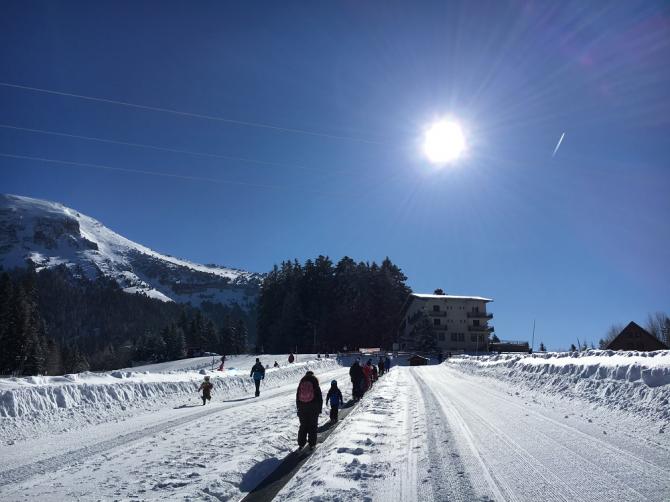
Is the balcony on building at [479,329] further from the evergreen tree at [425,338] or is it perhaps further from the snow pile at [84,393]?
the snow pile at [84,393]

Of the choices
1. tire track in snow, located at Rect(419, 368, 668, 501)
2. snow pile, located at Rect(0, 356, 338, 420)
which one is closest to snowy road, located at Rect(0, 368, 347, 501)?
snow pile, located at Rect(0, 356, 338, 420)

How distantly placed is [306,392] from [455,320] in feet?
255

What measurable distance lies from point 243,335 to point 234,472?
11347cm

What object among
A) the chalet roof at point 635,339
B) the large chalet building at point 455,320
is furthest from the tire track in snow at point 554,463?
the large chalet building at point 455,320

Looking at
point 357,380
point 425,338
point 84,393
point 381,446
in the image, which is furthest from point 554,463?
point 425,338

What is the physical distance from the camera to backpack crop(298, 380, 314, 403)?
9.64m

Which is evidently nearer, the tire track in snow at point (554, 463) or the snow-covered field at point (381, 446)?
the tire track in snow at point (554, 463)

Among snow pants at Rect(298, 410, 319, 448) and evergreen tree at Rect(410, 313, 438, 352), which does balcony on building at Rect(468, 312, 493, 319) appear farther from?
snow pants at Rect(298, 410, 319, 448)

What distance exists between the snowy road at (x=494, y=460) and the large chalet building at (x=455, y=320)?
71135 mm

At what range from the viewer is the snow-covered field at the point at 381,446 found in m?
5.91

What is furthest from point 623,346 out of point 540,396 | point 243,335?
point 243,335

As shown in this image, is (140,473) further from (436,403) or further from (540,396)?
(540,396)

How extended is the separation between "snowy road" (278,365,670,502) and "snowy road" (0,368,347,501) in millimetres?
1250

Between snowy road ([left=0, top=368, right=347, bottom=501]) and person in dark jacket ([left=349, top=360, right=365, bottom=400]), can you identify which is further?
person in dark jacket ([left=349, top=360, right=365, bottom=400])
